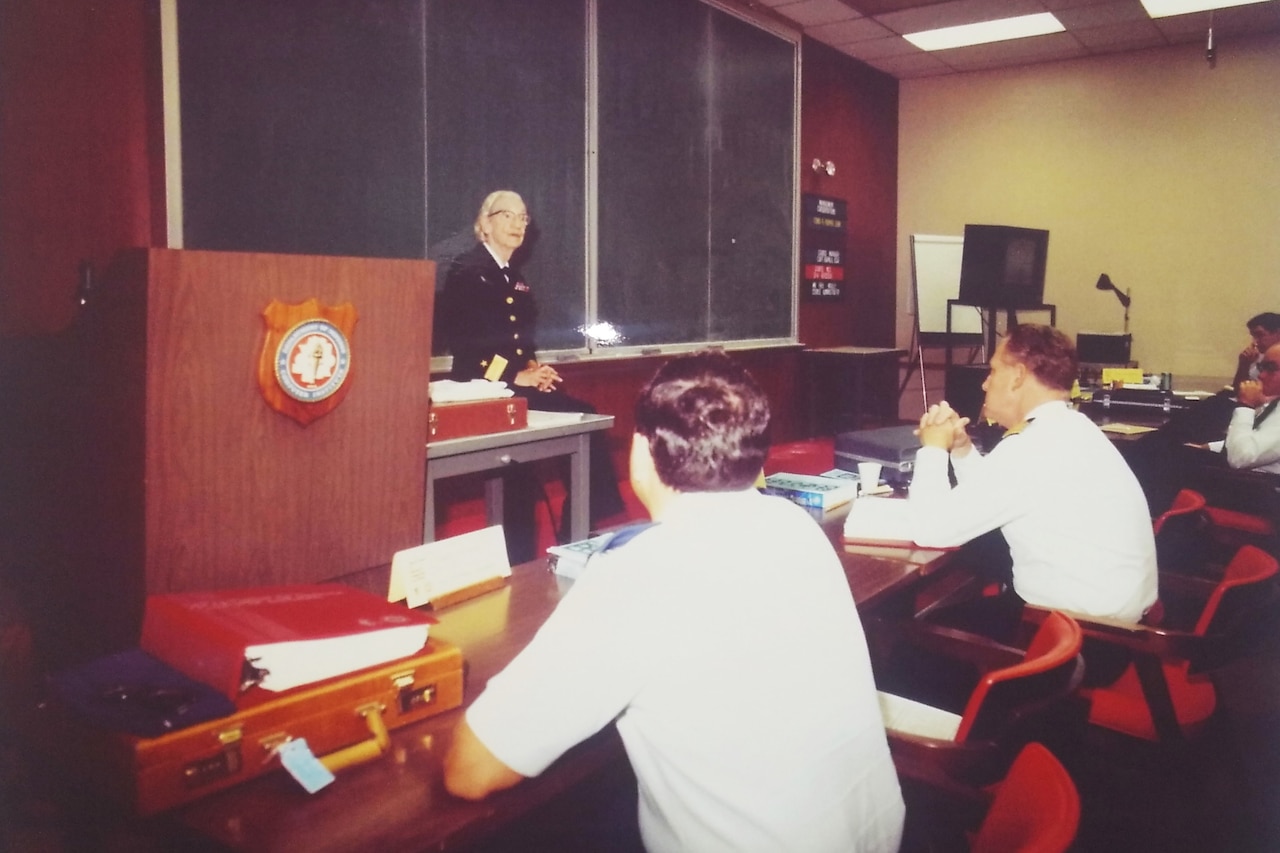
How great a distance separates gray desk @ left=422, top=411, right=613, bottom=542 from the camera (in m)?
2.57

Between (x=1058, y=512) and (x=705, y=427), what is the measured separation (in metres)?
1.51

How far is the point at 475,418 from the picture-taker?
2.69m

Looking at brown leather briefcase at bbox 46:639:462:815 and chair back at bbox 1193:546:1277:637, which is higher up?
brown leather briefcase at bbox 46:639:462:815

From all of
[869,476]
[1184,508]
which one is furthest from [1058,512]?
[1184,508]

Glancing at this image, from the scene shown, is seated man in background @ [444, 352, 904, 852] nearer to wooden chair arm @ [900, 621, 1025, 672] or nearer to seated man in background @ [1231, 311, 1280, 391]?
wooden chair arm @ [900, 621, 1025, 672]

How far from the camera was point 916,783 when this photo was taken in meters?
1.52

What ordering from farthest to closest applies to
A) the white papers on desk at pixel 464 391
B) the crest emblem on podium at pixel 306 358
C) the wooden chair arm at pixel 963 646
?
the white papers on desk at pixel 464 391 → the wooden chair arm at pixel 963 646 → the crest emblem on podium at pixel 306 358

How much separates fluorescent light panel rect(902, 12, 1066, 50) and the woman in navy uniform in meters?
4.36

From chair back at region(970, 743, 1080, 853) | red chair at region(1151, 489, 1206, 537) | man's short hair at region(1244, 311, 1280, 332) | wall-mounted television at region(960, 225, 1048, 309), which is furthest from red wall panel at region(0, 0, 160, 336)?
man's short hair at region(1244, 311, 1280, 332)

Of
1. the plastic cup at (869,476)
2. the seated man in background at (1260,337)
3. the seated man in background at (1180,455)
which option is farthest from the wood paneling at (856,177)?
the plastic cup at (869,476)

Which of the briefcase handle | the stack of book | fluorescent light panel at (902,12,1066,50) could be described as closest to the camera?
the briefcase handle

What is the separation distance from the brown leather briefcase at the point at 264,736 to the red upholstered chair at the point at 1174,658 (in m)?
1.57

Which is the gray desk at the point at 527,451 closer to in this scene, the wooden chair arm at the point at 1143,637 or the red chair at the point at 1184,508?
the wooden chair arm at the point at 1143,637

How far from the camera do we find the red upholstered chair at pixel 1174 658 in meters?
2.00
